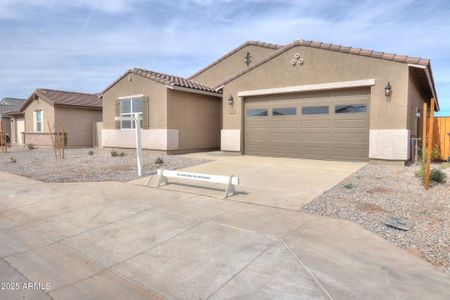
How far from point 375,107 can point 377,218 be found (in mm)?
6514

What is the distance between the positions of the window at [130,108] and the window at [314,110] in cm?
798

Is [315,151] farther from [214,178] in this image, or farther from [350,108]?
[214,178]

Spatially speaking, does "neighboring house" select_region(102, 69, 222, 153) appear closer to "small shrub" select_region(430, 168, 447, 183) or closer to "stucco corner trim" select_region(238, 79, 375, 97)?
"stucco corner trim" select_region(238, 79, 375, 97)

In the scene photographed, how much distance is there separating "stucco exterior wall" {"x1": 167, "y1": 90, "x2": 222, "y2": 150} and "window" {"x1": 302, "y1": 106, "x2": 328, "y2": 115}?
5911 mm

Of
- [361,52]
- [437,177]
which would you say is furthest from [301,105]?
[437,177]

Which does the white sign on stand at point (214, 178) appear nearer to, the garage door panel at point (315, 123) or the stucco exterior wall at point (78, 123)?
the garage door panel at point (315, 123)

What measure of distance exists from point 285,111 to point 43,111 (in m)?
18.1

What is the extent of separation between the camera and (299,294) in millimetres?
2793

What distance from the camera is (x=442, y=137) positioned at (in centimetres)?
1225

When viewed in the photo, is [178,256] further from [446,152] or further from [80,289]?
[446,152]

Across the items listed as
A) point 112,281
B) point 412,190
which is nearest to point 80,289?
point 112,281

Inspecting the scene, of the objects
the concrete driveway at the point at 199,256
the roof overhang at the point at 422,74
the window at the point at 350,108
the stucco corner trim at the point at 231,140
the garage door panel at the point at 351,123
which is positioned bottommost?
the concrete driveway at the point at 199,256

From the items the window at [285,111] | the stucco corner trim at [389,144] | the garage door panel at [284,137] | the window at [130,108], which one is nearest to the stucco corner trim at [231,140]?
the garage door panel at [284,137]

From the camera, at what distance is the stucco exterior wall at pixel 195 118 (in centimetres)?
1435
